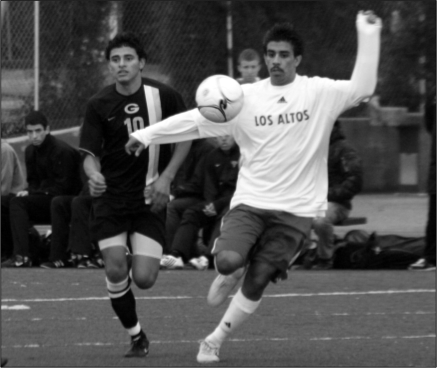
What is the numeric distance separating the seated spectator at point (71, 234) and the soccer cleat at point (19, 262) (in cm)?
15

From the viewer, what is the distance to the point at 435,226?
11500 mm

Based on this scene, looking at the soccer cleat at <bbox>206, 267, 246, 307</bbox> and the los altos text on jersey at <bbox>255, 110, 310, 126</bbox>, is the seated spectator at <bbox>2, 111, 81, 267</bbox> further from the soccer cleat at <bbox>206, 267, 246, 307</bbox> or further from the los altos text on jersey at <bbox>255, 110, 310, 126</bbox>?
the los altos text on jersey at <bbox>255, 110, 310, 126</bbox>

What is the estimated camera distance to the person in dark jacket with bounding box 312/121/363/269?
11.4m

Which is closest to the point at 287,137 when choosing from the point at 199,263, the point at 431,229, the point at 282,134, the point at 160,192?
the point at 282,134

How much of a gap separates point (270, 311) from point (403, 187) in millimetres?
7824

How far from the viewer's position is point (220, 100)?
6.66m

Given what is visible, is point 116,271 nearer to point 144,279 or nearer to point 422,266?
point 144,279

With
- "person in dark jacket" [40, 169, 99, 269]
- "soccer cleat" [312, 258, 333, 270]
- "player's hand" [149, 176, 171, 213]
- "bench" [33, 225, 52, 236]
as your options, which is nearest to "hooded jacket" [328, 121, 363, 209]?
"soccer cleat" [312, 258, 333, 270]

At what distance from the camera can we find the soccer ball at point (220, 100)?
6668mm

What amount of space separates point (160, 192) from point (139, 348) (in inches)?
39.4

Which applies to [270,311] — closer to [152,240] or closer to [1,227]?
[152,240]

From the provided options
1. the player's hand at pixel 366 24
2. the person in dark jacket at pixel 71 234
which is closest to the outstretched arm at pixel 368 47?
the player's hand at pixel 366 24

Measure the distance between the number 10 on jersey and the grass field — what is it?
1.43m

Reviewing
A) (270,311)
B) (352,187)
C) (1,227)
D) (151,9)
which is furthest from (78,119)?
(270,311)
